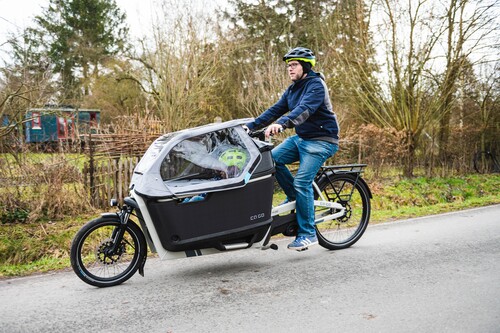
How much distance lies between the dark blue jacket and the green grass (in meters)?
1.04

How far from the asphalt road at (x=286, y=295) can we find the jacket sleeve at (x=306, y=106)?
161 cm

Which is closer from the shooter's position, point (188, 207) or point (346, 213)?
point (188, 207)

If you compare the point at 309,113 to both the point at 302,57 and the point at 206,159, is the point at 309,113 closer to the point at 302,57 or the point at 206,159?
the point at 302,57

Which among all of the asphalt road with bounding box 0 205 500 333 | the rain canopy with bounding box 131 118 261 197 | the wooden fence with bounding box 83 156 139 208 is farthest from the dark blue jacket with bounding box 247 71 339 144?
the wooden fence with bounding box 83 156 139 208

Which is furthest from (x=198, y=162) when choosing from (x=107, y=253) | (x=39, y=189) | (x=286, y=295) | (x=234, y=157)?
(x=39, y=189)

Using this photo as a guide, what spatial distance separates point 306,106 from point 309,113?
0.28ft

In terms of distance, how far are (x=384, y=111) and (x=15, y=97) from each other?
1119 cm

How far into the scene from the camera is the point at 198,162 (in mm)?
4488

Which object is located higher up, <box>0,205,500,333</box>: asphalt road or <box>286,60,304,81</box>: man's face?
<box>286,60,304,81</box>: man's face

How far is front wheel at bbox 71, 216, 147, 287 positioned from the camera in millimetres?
4316

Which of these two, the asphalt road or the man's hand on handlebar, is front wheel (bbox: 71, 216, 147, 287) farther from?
the man's hand on handlebar

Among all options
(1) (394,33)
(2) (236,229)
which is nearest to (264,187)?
(2) (236,229)

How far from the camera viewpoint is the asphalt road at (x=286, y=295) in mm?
3518

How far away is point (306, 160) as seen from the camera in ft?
17.2
